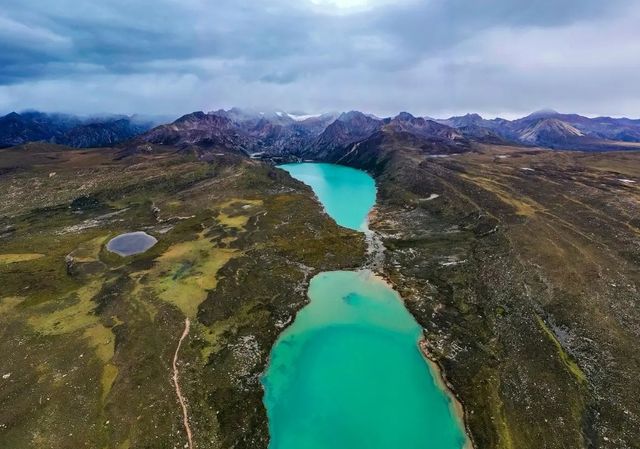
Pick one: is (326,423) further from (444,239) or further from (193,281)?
(444,239)

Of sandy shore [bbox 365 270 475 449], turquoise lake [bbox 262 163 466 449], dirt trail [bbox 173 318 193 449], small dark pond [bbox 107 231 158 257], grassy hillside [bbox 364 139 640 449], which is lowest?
small dark pond [bbox 107 231 158 257]

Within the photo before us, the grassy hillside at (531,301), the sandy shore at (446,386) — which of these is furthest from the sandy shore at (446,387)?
the grassy hillside at (531,301)

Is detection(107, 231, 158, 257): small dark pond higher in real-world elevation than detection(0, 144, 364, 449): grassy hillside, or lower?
lower

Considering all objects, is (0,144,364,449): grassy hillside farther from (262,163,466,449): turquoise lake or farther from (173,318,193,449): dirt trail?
(262,163,466,449): turquoise lake

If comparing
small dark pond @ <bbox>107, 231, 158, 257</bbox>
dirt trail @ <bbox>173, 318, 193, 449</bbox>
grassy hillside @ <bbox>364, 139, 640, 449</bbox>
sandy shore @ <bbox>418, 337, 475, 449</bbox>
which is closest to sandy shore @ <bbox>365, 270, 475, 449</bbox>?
sandy shore @ <bbox>418, 337, 475, 449</bbox>

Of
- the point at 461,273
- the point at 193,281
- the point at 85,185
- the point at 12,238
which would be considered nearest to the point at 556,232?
the point at 461,273

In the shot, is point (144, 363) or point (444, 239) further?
point (444, 239)

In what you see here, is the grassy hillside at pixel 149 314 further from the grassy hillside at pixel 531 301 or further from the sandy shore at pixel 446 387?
the grassy hillside at pixel 531 301

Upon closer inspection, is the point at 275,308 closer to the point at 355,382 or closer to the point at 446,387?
the point at 355,382
